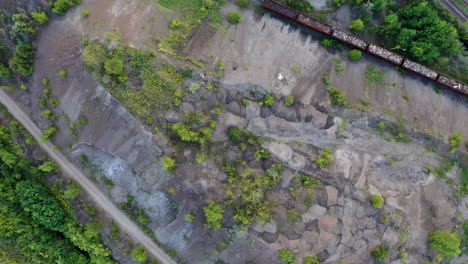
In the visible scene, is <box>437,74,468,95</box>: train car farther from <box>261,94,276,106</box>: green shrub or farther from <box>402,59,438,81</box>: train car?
<box>261,94,276,106</box>: green shrub

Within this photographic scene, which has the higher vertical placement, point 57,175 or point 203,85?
point 203,85

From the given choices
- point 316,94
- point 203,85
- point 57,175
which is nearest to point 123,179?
point 57,175

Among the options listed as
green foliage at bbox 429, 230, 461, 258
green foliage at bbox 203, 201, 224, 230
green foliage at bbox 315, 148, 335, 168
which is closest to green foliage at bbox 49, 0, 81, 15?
green foliage at bbox 203, 201, 224, 230

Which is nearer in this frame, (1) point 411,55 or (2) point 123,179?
(2) point 123,179

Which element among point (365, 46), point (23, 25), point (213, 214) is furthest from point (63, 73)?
point (365, 46)

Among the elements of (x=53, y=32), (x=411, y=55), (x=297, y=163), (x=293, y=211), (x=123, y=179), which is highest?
(x=411, y=55)

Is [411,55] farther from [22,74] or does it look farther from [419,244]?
[22,74]

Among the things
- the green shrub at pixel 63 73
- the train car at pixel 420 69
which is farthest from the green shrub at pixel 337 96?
the green shrub at pixel 63 73
